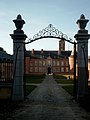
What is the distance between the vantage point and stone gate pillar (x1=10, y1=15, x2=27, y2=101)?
620 inches

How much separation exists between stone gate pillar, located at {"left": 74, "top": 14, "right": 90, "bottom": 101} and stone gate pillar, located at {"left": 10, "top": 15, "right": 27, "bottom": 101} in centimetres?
319

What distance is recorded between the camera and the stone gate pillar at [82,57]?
51.2 feet

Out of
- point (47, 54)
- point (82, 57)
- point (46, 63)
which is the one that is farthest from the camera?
point (47, 54)

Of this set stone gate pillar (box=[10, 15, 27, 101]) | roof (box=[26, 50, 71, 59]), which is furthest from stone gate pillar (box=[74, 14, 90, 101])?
roof (box=[26, 50, 71, 59])

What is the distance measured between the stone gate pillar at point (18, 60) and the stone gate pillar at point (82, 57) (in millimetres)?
3187

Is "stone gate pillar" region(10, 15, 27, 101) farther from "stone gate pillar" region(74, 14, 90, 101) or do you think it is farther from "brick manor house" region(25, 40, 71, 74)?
"brick manor house" region(25, 40, 71, 74)

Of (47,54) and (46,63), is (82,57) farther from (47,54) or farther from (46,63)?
(47,54)

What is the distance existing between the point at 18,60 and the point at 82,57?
3.66 metres

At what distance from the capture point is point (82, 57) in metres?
15.9

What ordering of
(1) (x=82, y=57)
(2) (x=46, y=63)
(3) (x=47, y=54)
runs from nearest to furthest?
(1) (x=82, y=57)
(2) (x=46, y=63)
(3) (x=47, y=54)

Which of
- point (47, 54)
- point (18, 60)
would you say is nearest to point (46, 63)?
point (47, 54)

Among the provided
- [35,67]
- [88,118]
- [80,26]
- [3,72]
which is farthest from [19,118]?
[35,67]

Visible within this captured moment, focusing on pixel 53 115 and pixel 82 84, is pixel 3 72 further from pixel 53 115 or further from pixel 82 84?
pixel 53 115

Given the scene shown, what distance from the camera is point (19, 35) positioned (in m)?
16.0
